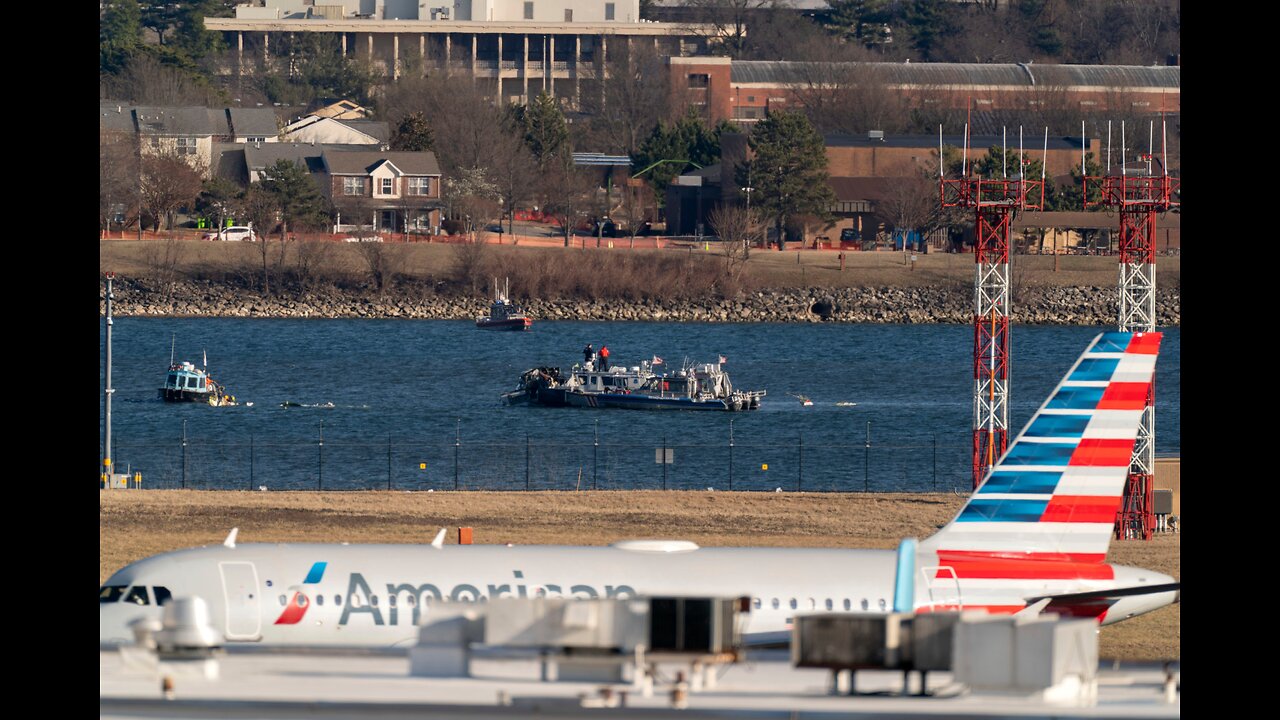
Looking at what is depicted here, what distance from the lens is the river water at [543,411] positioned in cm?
7962

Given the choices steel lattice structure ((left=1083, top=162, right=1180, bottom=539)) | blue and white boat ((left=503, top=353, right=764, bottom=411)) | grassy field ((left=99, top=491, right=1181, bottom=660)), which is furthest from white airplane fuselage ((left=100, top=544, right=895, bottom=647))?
blue and white boat ((left=503, top=353, right=764, bottom=411))

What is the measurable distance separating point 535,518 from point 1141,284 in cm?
1883

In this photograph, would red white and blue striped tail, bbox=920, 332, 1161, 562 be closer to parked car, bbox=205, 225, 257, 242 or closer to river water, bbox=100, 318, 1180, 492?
river water, bbox=100, 318, 1180, 492

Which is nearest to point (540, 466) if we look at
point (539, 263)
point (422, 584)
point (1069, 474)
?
point (1069, 474)

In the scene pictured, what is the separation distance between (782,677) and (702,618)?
4.38ft

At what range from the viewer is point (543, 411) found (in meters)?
113

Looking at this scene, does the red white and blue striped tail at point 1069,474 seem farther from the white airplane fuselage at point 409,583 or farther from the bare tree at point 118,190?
the bare tree at point 118,190

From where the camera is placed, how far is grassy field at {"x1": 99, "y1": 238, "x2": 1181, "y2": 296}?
602ft

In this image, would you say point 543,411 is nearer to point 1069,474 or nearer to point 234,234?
point 1069,474

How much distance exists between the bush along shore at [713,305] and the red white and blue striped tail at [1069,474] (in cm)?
14689

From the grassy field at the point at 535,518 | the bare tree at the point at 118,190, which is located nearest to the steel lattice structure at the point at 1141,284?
the grassy field at the point at 535,518

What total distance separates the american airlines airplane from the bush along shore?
148 meters
